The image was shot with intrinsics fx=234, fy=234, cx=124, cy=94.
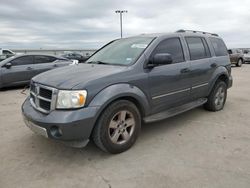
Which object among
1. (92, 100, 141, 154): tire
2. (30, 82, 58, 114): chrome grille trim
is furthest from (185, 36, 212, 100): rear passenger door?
(30, 82, 58, 114): chrome grille trim

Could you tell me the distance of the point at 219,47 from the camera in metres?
5.46

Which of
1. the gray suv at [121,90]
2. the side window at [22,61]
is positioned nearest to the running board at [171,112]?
the gray suv at [121,90]

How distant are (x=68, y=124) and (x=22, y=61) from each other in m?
7.05

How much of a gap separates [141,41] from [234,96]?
4378 millimetres

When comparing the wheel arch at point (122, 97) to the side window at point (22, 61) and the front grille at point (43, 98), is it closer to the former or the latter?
the front grille at point (43, 98)

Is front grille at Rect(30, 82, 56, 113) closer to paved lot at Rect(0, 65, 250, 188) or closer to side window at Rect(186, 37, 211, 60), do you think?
paved lot at Rect(0, 65, 250, 188)

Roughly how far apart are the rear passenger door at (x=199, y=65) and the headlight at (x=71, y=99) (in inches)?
91.3

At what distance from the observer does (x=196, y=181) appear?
264cm

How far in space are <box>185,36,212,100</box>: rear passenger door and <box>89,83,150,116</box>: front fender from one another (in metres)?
1.35

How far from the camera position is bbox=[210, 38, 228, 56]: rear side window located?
527cm

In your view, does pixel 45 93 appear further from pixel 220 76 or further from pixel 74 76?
pixel 220 76

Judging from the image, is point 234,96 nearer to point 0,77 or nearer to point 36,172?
point 36,172

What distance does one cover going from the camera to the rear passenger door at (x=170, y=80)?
3.71 m

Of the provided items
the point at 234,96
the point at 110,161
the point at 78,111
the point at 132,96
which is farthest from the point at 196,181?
the point at 234,96
